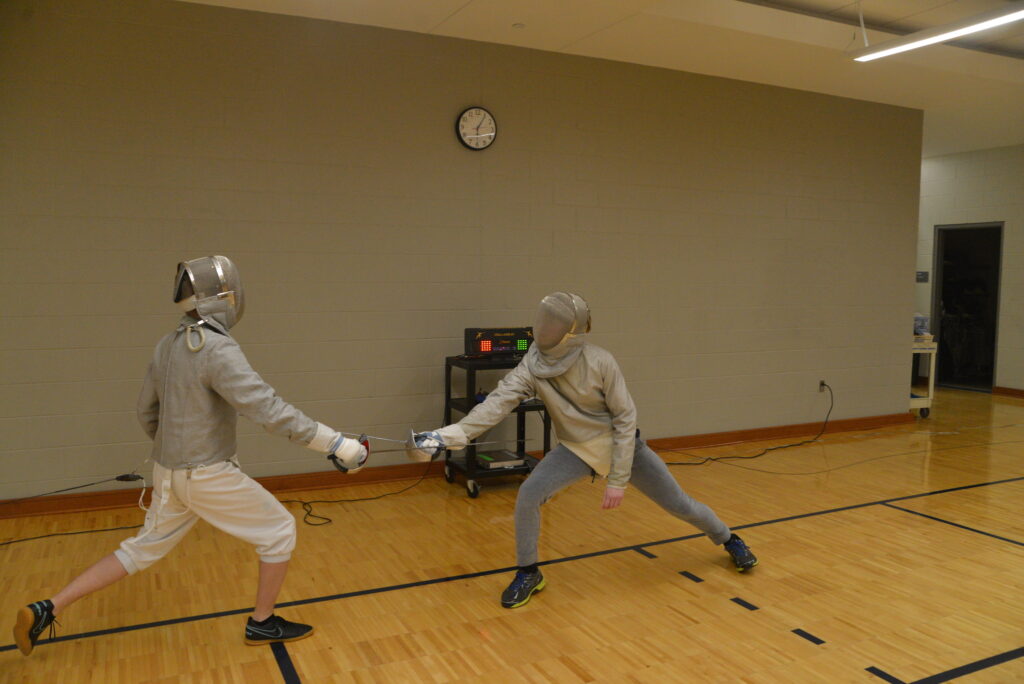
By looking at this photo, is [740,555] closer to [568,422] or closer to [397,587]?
[568,422]

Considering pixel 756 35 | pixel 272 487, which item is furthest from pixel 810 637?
pixel 756 35

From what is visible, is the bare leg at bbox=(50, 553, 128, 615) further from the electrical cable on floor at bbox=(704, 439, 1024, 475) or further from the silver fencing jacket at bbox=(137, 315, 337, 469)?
the electrical cable on floor at bbox=(704, 439, 1024, 475)

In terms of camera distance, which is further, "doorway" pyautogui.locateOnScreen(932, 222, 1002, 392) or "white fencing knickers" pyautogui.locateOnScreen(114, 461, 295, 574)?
"doorway" pyautogui.locateOnScreen(932, 222, 1002, 392)

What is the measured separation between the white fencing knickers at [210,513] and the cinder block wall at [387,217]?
75.3 inches

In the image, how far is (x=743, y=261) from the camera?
6.21 m

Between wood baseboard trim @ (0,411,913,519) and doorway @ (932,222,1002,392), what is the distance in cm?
337

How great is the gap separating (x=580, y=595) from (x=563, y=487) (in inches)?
18.2

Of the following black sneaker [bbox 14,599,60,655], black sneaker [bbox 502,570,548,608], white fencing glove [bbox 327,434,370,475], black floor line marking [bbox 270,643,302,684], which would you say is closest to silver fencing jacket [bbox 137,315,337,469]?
white fencing glove [bbox 327,434,370,475]

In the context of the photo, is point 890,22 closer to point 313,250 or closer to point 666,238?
point 666,238

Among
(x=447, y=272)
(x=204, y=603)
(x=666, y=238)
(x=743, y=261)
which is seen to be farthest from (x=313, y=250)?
(x=743, y=261)

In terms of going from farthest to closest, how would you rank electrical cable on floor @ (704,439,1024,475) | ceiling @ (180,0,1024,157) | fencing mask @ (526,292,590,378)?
electrical cable on floor @ (704,439,1024,475)
ceiling @ (180,0,1024,157)
fencing mask @ (526,292,590,378)

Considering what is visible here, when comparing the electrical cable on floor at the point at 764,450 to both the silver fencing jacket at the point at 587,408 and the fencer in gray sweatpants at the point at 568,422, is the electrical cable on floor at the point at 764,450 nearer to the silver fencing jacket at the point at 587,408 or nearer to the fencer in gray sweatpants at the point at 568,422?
the fencer in gray sweatpants at the point at 568,422

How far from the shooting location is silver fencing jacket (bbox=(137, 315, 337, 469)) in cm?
251

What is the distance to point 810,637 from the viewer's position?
286cm
